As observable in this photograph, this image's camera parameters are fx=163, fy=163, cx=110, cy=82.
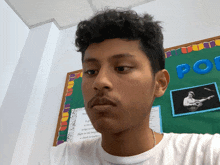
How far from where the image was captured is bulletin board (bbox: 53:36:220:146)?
2.49ft

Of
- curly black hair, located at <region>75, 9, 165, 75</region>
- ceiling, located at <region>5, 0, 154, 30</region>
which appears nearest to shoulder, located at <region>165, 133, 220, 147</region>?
curly black hair, located at <region>75, 9, 165, 75</region>

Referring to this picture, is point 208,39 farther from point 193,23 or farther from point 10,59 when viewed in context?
point 10,59

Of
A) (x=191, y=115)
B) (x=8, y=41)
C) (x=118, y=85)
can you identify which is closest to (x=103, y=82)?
(x=118, y=85)

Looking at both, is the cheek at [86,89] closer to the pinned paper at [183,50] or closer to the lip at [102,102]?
the lip at [102,102]

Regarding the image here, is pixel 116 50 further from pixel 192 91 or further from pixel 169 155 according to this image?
pixel 192 91

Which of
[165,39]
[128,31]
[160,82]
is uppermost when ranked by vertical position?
[165,39]

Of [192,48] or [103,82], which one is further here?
[192,48]

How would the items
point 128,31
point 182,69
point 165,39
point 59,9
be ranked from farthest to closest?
point 59,9 < point 165,39 < point 182,69 < point 128,31

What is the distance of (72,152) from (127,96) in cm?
33

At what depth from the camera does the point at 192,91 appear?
2.72 ft

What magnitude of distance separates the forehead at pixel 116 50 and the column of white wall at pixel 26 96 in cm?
87

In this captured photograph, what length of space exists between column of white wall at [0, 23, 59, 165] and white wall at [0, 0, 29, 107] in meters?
0.04

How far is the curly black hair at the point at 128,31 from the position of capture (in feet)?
1.69

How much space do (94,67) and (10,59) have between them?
3.81 ft
